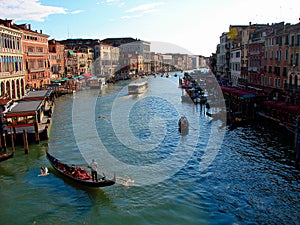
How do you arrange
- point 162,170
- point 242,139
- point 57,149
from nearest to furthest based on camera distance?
point 162,170 → point 57,149 → point 242,139

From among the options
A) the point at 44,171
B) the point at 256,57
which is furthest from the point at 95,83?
the point at 44,171

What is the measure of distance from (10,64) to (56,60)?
27.1 metres

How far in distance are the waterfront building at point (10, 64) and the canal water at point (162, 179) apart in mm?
10326

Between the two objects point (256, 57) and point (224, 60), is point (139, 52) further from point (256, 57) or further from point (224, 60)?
point (256, 57)

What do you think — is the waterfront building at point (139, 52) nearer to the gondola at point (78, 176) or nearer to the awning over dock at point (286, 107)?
the awning over dock at point (286, 107)

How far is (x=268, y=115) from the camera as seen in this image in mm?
25609

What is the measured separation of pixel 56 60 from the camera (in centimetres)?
6053

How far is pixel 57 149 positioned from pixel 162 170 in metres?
7.36

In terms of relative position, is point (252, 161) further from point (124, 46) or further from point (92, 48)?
point (124, 46)

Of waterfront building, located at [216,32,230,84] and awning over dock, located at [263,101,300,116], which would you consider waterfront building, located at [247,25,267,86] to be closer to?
awning over dock, located at [263,101,300,116]

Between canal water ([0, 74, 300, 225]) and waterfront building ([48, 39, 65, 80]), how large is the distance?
35857mm

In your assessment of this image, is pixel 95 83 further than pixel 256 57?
Yes

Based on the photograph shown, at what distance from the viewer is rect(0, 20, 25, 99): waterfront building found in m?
31.4

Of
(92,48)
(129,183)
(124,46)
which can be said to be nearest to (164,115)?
(129,183)
